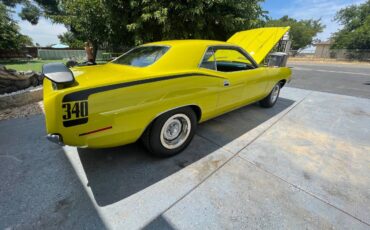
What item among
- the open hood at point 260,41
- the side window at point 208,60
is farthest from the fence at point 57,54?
the side window at point 208,60

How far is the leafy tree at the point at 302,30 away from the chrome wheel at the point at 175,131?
168ft

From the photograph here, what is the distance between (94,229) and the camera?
1.52 metres

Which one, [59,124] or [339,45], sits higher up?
[339,45]

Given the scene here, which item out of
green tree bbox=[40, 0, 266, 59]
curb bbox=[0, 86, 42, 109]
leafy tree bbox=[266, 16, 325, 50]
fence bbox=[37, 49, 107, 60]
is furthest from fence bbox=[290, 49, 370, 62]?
curb bbox=[0, 86, 42, 109]

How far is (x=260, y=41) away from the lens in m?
5.51

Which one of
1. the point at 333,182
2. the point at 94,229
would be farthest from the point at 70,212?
the point at 333,182

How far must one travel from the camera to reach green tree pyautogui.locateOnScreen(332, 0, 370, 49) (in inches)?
1136

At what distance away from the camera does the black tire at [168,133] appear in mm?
2219

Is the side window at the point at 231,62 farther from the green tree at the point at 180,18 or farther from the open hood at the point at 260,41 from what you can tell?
the green tree at the point at 180,18

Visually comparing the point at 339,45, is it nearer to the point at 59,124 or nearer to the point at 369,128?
the point at 369,128

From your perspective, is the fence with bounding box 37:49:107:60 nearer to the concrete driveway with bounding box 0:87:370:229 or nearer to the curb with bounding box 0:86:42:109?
the curb with bounding box 0:86:42:109

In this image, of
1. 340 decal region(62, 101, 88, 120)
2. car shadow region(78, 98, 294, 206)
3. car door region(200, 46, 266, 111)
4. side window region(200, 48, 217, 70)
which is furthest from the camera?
car door region(200, 46, 266, 111)

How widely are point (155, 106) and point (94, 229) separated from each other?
3.98 ft

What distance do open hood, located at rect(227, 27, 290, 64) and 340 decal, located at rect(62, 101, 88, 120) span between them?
4572 millimetres
